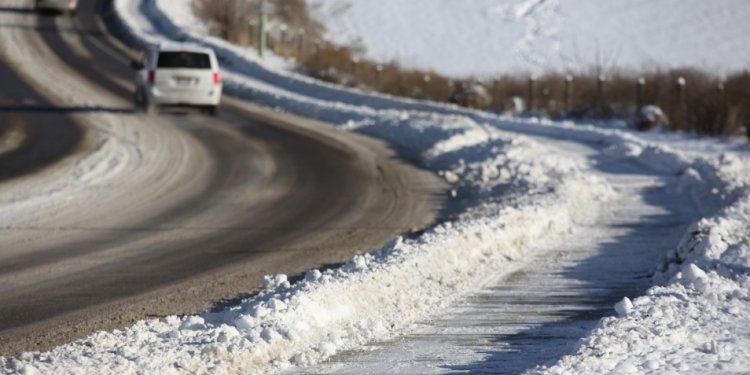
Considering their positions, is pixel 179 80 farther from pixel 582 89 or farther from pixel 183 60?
pixel 582 89

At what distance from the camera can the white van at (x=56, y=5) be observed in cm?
5644

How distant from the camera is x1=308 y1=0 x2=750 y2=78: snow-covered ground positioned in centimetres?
7506

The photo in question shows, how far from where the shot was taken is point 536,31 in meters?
84.6

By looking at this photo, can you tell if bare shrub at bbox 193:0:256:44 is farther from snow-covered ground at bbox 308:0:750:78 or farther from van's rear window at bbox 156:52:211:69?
van's rear window at bbox 156:52:211:69

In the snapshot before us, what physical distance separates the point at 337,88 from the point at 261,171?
18.1m

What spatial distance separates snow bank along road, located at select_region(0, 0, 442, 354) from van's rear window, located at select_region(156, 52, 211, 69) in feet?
3.97

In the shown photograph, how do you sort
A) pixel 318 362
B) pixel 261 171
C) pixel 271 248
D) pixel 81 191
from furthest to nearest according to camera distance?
Answer: pixel 261 171 < pixel 81 191 < pixel 271 248 < pixel 318 362

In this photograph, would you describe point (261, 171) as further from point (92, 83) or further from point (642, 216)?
point (92, 83)

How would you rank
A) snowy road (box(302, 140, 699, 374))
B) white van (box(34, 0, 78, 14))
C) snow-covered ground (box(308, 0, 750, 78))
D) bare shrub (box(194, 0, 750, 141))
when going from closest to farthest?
snowy road (box(302, 140, 699, 374)), bare shrub (box(194, 0, 750, 141)), white van (box(34, 0, 78, 14)), snow-covered ground (box(308, 0, 750, 78))

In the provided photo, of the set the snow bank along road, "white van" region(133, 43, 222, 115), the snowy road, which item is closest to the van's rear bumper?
"white van" region(133, 43, 222, 115)

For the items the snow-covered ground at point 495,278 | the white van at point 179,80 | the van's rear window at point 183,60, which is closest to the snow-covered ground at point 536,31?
the van's rear window at point 183,60

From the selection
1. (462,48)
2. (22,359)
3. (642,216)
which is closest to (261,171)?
(642,216)

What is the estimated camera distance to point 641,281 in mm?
11609

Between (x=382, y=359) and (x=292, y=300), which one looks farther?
(x=292, y=300)
